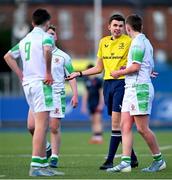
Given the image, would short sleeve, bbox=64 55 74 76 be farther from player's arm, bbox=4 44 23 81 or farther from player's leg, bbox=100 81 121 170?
player's arm, bbox=4 44 23 81

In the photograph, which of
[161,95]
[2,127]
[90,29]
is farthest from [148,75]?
[90,29]

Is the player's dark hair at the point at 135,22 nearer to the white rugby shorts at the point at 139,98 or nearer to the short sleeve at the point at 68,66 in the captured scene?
the white rugby shorts at the point at 139,98

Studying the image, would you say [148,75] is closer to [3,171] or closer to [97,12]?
[3,171]

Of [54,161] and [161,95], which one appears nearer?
[54,161]

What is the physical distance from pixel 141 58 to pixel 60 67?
2.10m

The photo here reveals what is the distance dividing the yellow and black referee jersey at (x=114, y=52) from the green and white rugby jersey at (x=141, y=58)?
2.40 ft

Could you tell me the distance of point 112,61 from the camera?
1417 cm

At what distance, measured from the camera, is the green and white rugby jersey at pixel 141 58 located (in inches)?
518

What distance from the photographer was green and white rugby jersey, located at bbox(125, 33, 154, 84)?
43.2 ft

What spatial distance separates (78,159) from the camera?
16375 mm

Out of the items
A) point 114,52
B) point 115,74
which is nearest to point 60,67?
point 114,52

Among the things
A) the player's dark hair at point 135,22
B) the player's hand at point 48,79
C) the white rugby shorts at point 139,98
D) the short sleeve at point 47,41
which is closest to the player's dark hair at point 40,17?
the short sleeve at point 47,41

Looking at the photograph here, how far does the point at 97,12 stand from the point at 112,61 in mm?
44343

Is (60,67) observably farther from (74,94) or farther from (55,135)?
(55,135)
